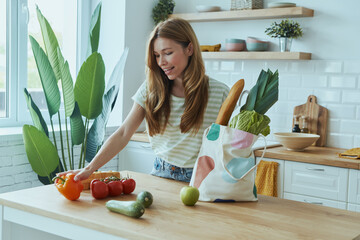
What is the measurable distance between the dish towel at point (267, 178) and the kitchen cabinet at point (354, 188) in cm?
53

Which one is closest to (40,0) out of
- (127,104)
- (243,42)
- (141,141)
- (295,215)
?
(127,104)

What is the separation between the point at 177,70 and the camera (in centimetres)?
238

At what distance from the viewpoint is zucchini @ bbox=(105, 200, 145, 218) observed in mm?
1764

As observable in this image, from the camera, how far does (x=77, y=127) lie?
3656 mm

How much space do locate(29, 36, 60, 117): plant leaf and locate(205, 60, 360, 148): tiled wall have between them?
1763 millimetres

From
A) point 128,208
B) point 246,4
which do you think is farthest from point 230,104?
point 246,4

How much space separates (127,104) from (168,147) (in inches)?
88.1

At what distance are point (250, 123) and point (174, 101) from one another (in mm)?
560

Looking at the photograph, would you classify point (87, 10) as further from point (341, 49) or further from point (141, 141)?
point (341, 49)

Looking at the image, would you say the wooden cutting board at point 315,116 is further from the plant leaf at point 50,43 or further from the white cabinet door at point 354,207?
the plant leaf at point 50,43

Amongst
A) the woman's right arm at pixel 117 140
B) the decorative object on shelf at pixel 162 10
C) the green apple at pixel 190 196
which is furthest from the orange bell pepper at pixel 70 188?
the decorative object on shelf at pixel 162 10

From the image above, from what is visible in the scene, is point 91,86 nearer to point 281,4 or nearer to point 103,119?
point 103,119

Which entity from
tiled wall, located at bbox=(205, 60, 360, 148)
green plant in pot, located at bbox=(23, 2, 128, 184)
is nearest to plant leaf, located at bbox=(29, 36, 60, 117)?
green plant in pot, located at bbox=(23, 2, 128, 184)

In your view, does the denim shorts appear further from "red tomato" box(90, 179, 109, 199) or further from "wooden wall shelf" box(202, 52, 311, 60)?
"wooden wall shelf" box(202, 52, 311, 60)
